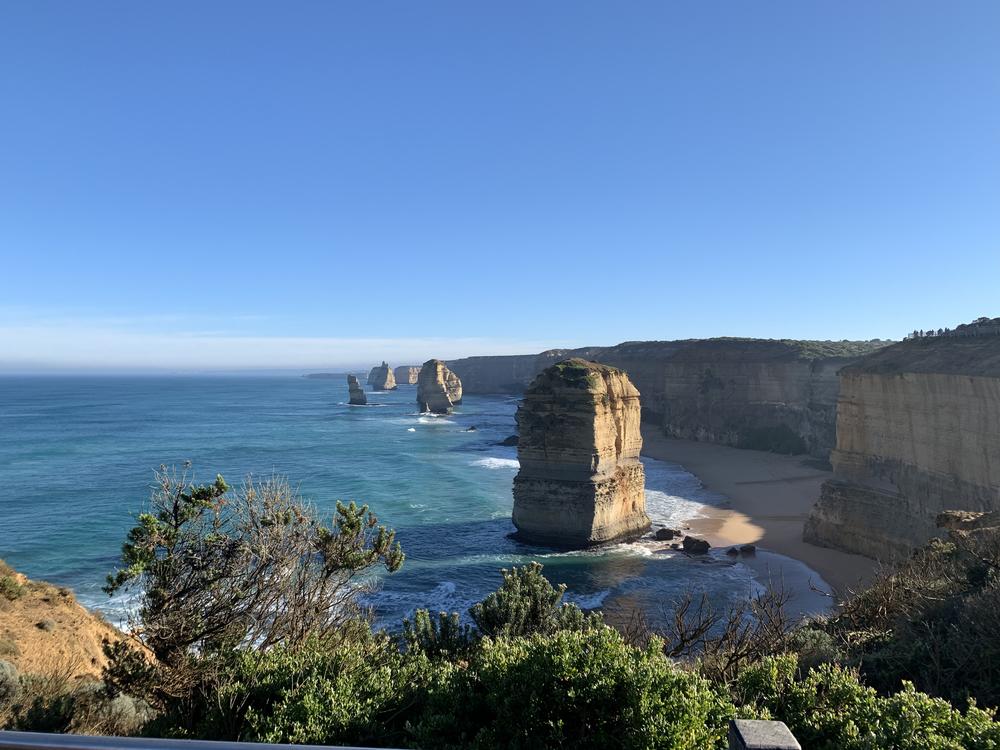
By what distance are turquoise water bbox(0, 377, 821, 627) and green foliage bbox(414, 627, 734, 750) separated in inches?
611

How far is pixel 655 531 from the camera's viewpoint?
108 feet

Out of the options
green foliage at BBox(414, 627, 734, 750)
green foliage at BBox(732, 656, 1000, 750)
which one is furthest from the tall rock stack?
green foliage at BBox(732, 656, 1000, 750)

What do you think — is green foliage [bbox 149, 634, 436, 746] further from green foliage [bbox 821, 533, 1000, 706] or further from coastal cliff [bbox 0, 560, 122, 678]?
green foliage [bbox 821, 533, 1000, 706]

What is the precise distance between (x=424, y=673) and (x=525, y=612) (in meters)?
5.86

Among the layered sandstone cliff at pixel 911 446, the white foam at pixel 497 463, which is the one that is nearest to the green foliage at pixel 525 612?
the layered sandstone cliff at pixel 911 446

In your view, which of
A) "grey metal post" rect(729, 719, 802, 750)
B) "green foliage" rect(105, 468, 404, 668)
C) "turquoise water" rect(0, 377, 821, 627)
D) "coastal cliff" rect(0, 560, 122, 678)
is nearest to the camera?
"grey metal post" rect(729, 719, 802, 750)

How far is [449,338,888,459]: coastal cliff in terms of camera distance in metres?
58.5

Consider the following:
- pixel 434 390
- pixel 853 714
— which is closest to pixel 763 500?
pixel 853 714

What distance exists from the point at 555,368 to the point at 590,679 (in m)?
26.7

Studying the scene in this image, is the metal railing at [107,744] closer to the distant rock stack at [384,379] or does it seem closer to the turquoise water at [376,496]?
the turquoise water at [376,496]

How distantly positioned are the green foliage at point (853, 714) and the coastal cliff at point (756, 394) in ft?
176

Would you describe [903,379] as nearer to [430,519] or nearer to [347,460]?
[430,519]

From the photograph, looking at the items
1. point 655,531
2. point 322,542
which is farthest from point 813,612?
point 322,542

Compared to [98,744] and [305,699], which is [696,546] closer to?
[305,699]
